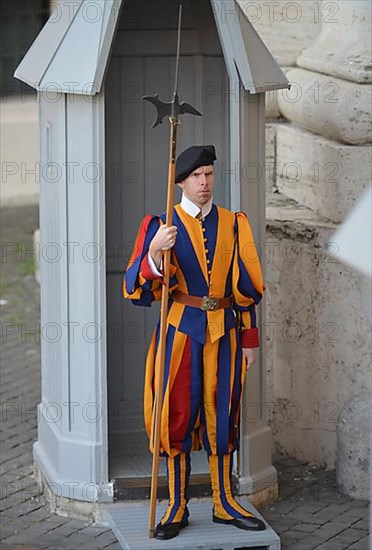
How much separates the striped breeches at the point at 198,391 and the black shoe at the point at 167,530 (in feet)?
0.95

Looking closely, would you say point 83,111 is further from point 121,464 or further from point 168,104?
point 121,464

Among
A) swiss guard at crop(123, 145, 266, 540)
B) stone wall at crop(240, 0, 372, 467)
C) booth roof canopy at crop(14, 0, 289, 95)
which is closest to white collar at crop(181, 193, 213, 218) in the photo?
swiss guard at crop(123, 145, 266, 540)

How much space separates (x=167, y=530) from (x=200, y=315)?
0.89m

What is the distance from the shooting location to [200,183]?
20.1 feet

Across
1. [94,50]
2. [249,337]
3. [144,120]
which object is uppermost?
[94,50]

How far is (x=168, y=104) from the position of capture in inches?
237

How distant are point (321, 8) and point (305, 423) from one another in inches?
88.9

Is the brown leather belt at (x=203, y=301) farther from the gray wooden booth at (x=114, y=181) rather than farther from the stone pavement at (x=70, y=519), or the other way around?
the stone pavement at (x=70, y=519)

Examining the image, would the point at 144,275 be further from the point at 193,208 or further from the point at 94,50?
the point at 94,50

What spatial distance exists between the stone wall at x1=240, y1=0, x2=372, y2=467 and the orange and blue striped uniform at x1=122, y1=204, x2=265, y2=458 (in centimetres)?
93

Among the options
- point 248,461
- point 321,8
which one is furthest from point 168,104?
point 321,8

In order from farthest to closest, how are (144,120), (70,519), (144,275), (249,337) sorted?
(144,120) < (70,519) < (249,337) < (144,275)

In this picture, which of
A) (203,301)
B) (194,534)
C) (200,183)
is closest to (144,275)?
(203,301)

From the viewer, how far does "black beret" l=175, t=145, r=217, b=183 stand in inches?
239
